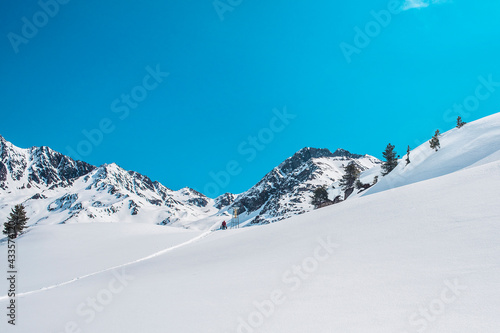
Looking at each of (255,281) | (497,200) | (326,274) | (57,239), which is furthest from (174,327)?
(57,239)

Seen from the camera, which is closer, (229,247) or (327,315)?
(327,315)

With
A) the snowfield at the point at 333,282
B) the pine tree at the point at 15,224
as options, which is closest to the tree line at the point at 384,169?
the snowfield at the point at 333,282

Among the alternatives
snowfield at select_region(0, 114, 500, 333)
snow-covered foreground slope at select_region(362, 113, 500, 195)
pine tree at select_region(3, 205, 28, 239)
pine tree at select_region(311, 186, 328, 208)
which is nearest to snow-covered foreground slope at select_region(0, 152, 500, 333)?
snowfield at select_region(0, 114, 500, 333)

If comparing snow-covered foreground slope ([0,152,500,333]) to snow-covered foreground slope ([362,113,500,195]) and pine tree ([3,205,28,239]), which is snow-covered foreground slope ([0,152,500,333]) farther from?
pine tree ([3,205,28,239])

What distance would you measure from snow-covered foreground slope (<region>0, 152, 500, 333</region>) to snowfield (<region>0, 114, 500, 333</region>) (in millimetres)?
30

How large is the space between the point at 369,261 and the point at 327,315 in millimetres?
2588

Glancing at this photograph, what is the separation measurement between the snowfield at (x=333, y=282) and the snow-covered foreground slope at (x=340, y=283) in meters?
0.03

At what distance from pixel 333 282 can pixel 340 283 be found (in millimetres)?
198

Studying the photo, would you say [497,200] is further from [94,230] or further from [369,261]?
[94,230]

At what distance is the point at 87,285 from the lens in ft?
40.3

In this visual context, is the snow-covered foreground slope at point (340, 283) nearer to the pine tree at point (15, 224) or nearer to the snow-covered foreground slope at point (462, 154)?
the snow-covered foreground slope at point (462, 154)

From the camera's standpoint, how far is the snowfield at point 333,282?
5090mm

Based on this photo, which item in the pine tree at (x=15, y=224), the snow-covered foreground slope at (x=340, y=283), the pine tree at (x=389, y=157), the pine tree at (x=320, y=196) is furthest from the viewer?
the pine tree at (x=320, y=196)

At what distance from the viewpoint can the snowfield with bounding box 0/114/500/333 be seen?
5.09 meters
